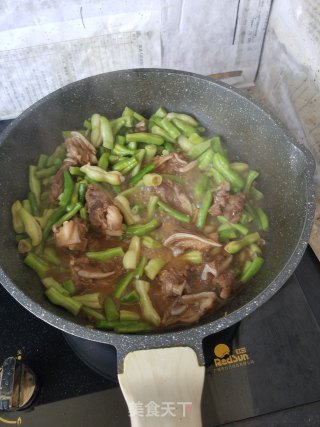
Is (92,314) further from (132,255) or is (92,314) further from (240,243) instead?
(240,243)

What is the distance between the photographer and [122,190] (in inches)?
54.0

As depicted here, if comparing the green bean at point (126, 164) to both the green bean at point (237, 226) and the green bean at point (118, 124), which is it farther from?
the green bean at point (237, 226)

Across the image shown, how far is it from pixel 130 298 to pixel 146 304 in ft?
0.18

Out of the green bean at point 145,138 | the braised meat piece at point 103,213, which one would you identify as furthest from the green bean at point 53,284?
the green bean at point 145,138

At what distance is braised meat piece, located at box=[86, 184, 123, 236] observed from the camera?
1.24 metres

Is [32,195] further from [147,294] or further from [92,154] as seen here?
[147,294]

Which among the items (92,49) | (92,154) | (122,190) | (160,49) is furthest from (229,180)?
(92,49)

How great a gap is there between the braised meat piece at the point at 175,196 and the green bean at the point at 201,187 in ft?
0.14

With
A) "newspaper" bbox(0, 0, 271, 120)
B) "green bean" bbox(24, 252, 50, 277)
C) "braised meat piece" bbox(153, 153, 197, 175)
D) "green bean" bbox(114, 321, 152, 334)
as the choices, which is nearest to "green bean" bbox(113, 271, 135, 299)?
"green bean" bbox(114, 321, 152, 334)

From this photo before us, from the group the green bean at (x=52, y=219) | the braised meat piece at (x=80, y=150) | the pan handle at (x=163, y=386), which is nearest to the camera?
the pan handle at (x=163, y=386)

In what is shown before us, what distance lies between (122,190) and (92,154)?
18 centimetres

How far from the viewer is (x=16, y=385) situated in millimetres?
999

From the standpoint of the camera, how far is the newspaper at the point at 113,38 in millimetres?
1333

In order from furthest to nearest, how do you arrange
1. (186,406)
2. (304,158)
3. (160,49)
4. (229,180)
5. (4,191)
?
(160,49), (229,180), (4,191), (304,158), (186,406)
